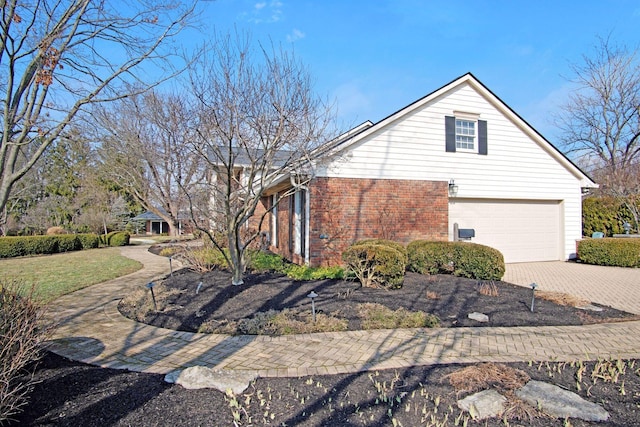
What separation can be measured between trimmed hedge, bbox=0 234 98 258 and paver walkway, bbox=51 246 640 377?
1518 cm

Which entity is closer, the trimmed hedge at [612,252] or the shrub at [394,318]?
the shrub at [394,318]

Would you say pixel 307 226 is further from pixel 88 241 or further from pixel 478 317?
pixel 88 241

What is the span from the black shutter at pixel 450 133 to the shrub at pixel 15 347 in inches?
422

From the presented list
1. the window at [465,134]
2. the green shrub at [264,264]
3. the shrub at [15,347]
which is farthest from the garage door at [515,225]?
the shrub at [15,347]

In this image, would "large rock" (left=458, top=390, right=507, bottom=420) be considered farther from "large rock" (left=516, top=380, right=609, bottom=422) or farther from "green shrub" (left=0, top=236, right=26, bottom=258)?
"green shrub" (left=0, top=236, right=26, bottom=258)

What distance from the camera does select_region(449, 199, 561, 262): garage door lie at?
37.3 ft

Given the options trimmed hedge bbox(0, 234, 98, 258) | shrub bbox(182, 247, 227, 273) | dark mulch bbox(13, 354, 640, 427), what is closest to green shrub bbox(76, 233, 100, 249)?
trimmed hedge bbox(0, 234, 98, 258)

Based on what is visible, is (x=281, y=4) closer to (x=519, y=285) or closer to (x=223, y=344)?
(x=223, y=344)

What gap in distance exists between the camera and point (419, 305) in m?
5.95

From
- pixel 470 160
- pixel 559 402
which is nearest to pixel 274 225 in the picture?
pixel 470 160

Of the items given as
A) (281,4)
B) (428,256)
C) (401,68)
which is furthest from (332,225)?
(401,68)

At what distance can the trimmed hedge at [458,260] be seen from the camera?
8219 millimetres

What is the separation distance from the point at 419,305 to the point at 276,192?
26.7 feet

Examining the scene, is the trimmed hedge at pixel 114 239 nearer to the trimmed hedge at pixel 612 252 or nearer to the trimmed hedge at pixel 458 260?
the trimmed hedge at pixel 458 260
